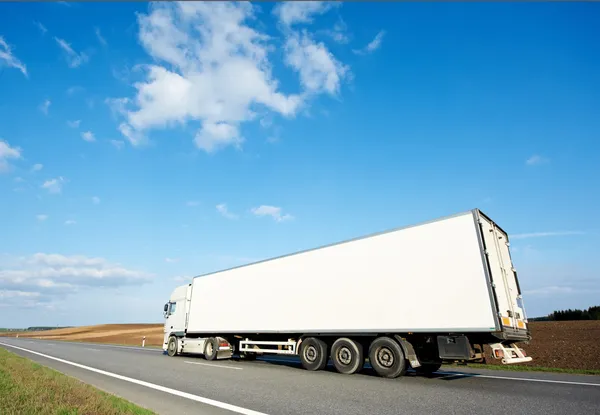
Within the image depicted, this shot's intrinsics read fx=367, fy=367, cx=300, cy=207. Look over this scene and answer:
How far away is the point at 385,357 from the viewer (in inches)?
391

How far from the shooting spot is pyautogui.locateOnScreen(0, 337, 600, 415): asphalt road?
20.5ft

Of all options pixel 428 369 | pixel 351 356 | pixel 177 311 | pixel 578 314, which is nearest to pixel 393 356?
pixel 351 356

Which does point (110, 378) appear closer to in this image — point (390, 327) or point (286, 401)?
point (286, 401)

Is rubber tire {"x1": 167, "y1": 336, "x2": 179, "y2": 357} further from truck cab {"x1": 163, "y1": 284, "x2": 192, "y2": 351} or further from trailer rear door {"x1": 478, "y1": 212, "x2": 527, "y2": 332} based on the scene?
trailer rear door {"x1": 478, "y1": 212, "x2": 527, "y2": 332}

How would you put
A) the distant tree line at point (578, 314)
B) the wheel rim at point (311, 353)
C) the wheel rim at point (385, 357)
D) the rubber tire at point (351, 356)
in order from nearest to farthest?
the wheel rim at point (385, 357) < the rubber tire at point (351, 356) < the wheel rim at point (311, 353) < the distant tree line at point (578, 314)

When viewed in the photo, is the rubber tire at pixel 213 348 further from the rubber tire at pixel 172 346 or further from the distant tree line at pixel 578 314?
the distant tree line at pixel 578 314

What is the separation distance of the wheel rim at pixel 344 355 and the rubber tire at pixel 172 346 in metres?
10.9

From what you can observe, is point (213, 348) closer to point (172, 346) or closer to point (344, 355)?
point (172, 346)

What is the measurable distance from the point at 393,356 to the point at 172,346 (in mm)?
13444

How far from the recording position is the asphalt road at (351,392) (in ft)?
20.5

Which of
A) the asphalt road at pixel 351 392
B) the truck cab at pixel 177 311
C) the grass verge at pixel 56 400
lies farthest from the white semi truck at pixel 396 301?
the grass verge at pixel 56 400

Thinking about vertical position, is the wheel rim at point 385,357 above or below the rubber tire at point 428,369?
above

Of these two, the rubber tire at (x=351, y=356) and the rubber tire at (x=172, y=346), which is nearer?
the rubber tire at (x=351, y=356)

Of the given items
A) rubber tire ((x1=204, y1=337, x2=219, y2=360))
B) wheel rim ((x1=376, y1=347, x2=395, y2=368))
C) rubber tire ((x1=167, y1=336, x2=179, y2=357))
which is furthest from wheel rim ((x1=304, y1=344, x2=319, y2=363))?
rubber tire ((x1=167, y1=336, x2=179, y2=357))
